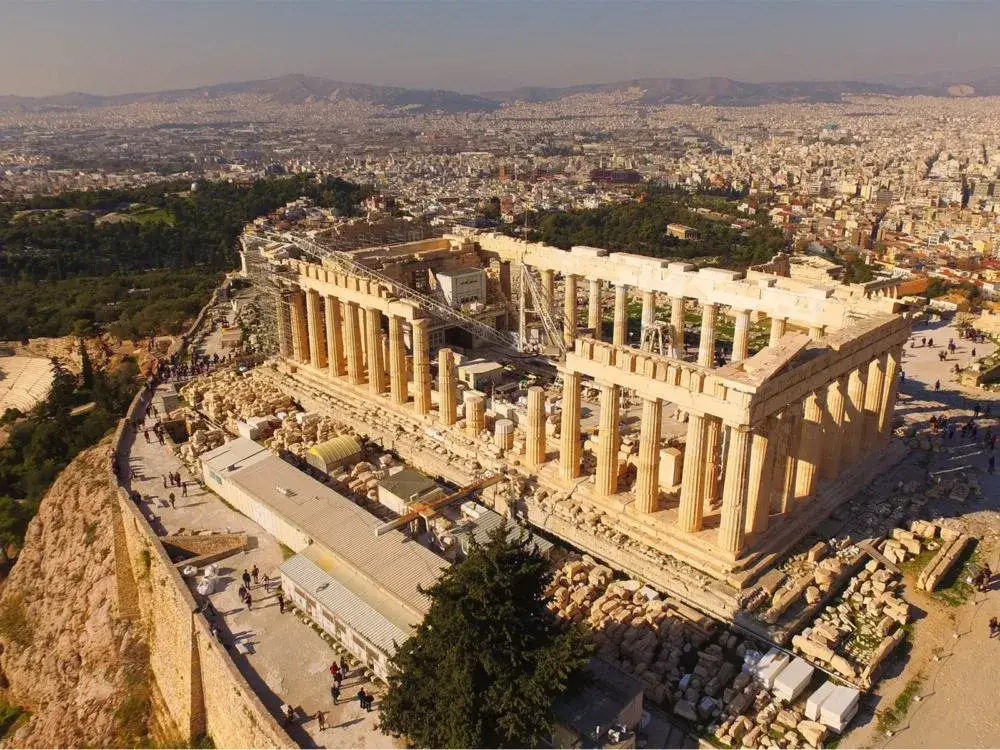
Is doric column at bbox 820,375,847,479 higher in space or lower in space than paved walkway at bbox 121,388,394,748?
higher

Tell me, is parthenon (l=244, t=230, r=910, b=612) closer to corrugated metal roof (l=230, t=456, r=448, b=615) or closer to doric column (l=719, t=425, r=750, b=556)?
doric column (l=719, t=425, r=750, b=556)

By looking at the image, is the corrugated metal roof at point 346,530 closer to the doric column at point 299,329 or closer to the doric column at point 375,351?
the doric column at point 375,351

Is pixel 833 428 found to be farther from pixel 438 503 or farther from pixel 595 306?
pixel 595 306

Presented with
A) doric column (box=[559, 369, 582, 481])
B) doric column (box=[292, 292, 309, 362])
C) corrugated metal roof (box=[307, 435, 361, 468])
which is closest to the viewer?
doric column (box=[559, 369, 582, 481])

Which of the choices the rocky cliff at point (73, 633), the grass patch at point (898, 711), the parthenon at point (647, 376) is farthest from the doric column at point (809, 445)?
the rocky cliff at point (73, 633)

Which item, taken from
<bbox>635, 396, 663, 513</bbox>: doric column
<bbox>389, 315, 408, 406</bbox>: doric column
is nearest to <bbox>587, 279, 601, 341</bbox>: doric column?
<bbox>389, 315, 408, 406</bbox>: doric column

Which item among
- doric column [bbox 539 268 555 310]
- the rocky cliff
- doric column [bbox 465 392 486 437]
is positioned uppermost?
doric column [bbox 539 268 555 310]

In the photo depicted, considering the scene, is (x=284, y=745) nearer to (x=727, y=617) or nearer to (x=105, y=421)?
(x=727, y=617)
